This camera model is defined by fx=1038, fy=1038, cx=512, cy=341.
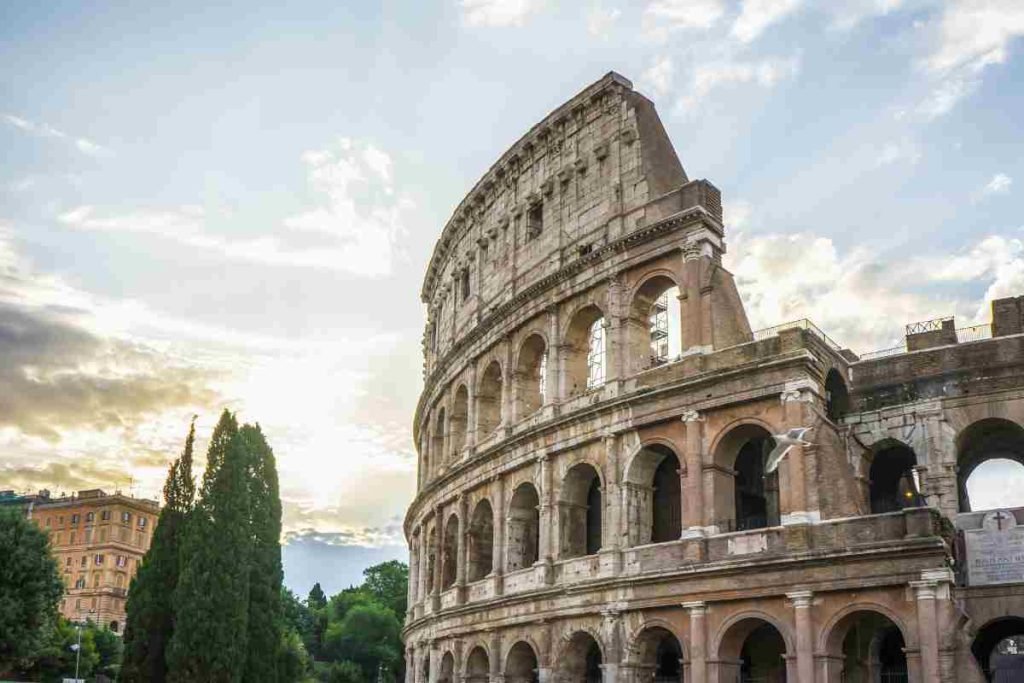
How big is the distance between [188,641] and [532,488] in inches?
424

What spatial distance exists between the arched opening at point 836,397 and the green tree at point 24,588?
2652 cm

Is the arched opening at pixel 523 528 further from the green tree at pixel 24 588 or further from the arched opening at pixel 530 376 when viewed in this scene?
the green tree at pixel 24 588

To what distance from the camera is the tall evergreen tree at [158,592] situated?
30.1 m

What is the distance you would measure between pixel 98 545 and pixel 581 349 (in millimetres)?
62128

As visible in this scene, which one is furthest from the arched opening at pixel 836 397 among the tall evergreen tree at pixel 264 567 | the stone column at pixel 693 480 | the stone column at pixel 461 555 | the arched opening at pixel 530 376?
the tall evergreen tree at pixel 264 567

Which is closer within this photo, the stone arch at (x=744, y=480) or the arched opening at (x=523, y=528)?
the stone arch at (x=744, y=480)

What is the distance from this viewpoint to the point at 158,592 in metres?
30.8

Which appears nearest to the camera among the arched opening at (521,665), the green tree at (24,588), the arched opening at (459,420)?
the arched opening at (521,665)

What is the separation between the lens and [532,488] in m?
27.3

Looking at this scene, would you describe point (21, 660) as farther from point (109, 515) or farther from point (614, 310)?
point (109, 515)

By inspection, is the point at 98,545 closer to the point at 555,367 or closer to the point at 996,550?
the point at 555,367

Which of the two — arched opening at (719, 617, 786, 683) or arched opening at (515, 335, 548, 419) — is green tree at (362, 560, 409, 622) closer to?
arched opening at (515, 335, 548, 419)

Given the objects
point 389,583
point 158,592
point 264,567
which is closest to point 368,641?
point 389,583

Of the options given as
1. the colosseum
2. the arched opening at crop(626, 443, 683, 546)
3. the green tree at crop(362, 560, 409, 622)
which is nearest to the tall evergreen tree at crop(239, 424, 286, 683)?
the colosseum
